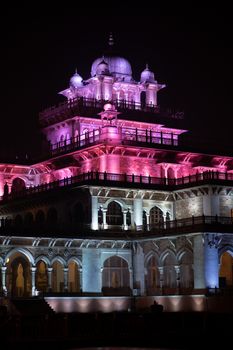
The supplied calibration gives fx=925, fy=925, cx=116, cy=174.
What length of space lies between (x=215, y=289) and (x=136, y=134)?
19.4m

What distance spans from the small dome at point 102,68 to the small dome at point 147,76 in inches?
202

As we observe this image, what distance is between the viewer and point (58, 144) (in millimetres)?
88875

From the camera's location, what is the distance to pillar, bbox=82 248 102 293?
73062mm

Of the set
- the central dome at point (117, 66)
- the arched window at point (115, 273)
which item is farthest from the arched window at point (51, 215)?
the central dome at point (117, 66)

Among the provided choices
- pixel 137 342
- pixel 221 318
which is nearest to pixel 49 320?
pixel 137 342

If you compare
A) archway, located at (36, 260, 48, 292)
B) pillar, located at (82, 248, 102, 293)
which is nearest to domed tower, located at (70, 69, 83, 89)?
archway, located at (36, 260, 48, 292)

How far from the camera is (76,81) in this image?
91.3 meters

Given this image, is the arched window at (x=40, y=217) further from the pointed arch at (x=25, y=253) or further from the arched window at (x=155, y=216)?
the pointed arch at (x=25, y=253)

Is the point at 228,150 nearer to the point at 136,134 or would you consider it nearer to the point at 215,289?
the point at 136,134

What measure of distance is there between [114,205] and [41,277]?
28.8 feet

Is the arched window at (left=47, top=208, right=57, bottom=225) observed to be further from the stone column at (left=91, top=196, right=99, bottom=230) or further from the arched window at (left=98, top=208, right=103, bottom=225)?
the stone column at (left=91, top=196, right=99, bottom=230)

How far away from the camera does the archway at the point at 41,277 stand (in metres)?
76.9

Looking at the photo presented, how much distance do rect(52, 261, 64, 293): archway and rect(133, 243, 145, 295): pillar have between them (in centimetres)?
596

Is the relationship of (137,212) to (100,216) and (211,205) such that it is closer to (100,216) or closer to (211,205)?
(100,216)
